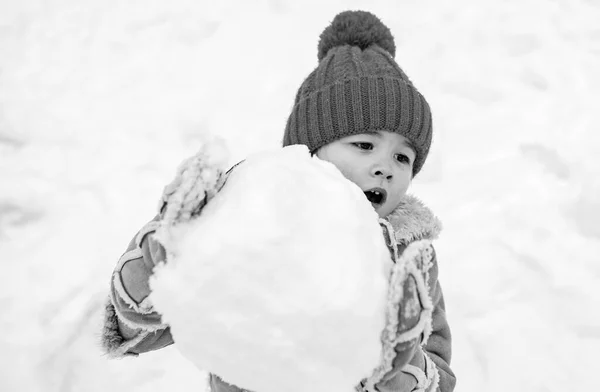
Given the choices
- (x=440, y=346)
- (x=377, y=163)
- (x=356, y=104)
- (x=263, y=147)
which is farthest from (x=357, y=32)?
(x=440, y=346)

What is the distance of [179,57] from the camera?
221 centimetres

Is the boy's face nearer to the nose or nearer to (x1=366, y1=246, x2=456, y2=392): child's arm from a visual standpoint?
the nose

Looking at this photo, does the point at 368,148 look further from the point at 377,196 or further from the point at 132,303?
the point at 132,303

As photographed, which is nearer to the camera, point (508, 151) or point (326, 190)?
point (326, 190)

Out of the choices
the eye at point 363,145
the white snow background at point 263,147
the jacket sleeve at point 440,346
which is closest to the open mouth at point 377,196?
the eye at point 363,145

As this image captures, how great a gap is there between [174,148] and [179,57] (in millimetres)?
480

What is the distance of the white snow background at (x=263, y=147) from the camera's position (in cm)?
149

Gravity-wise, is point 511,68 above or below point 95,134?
above

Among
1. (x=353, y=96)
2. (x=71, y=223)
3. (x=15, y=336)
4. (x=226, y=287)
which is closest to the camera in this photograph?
(x=226, y=287)

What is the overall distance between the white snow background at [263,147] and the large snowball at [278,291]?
1.94 ft

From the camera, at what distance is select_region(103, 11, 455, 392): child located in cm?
104

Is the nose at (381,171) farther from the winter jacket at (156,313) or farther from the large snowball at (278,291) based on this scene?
the large snowball at (278,291)

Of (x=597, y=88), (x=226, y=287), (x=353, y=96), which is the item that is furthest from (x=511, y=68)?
(x=226, y=287)

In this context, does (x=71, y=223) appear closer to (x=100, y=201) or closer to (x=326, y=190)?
(x=100, y=201)
